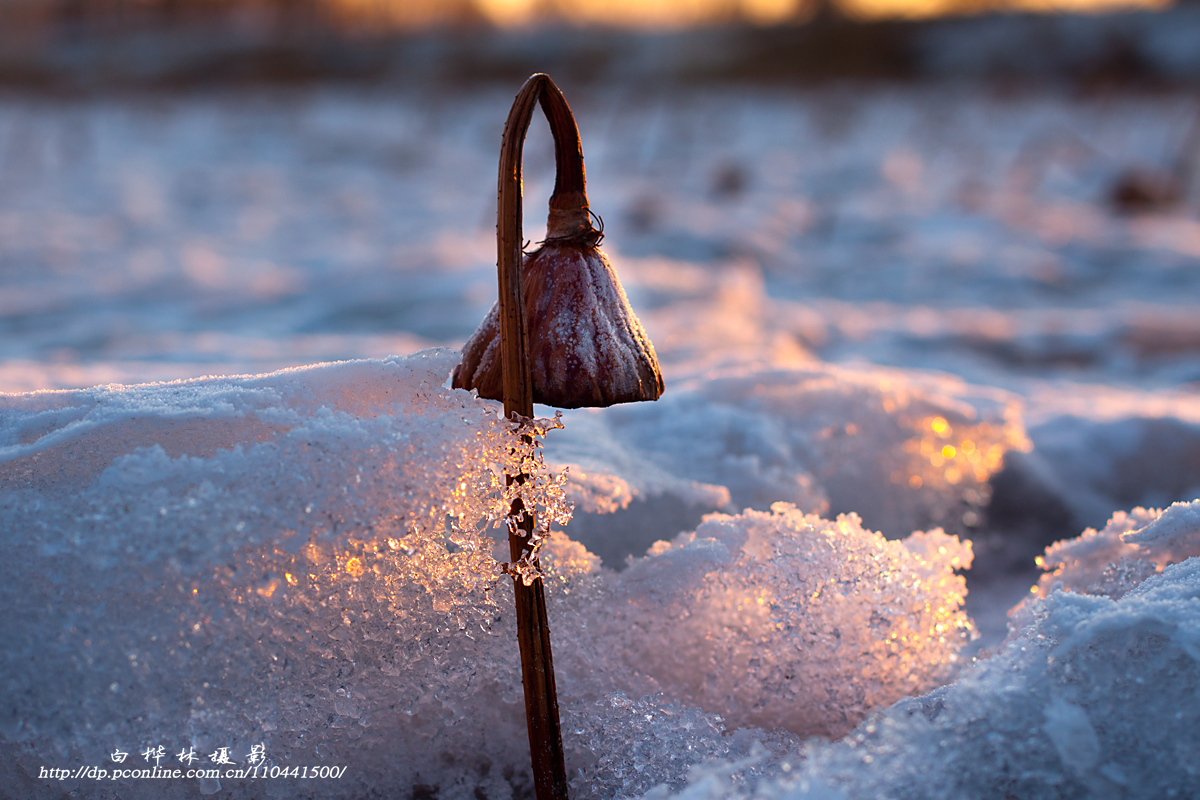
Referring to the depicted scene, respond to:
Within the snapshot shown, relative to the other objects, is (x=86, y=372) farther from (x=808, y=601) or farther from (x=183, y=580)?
(x=808, y=601)

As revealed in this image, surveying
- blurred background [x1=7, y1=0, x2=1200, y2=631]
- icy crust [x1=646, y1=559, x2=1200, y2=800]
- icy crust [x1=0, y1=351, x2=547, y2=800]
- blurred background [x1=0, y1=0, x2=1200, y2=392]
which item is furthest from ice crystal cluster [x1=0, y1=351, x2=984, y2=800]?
blurred background [x1=0, y1=0, x2=1200, y2=392]

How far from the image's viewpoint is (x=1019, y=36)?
97.7ft

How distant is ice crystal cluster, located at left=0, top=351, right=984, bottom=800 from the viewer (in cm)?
80

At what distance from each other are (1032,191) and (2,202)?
11018 mm

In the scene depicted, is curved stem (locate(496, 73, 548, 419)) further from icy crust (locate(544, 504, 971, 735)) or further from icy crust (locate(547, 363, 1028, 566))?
icy crust (locate(547, 363, 1028, 566))

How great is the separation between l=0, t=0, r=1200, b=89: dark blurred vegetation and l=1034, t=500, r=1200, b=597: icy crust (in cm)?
2620

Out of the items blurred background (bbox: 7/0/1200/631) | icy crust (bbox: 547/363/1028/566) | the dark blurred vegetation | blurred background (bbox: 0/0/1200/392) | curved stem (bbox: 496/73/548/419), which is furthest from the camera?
the dark blurred vegetation

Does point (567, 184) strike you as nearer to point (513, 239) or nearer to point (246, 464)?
A: point (513, 239)

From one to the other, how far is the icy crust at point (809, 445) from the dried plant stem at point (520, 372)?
80 cm

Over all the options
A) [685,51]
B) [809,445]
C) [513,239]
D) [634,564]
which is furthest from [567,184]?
[685,51]

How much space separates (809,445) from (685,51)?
3360cm

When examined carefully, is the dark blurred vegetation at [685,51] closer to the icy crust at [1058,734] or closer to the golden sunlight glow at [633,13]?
the golden sunlight glow at [633,13]

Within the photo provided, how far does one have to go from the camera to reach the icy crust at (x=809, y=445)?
1.72 metres

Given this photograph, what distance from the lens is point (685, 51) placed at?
32344 millimetres
